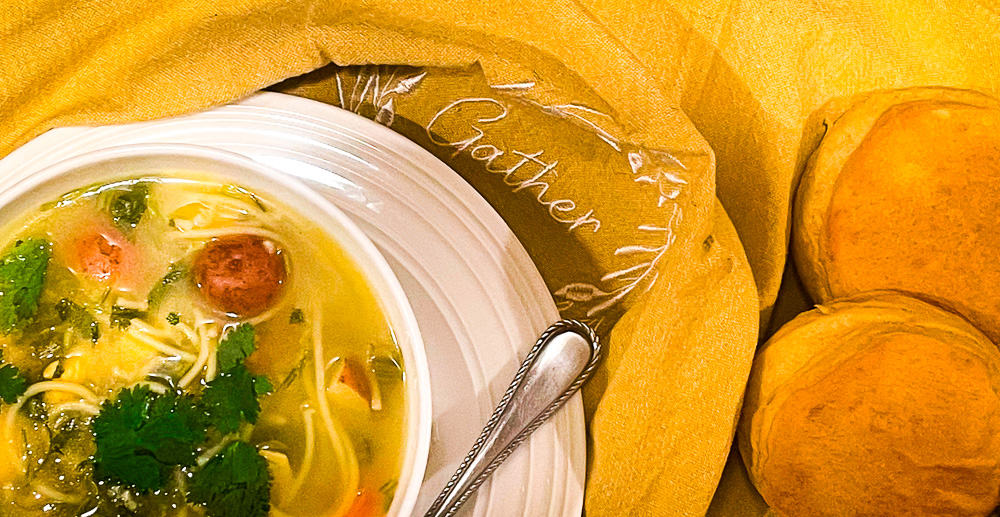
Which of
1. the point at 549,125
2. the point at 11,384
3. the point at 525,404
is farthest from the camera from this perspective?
the point at 549,125

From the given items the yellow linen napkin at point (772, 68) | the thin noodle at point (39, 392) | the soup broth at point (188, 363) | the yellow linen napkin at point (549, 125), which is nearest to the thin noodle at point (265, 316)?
the soup broth at point (188, 363)

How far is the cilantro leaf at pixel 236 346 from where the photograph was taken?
130 cm

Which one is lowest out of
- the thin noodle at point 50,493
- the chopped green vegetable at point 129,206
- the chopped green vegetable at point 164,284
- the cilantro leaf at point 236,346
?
the thin noodle at point 50,493

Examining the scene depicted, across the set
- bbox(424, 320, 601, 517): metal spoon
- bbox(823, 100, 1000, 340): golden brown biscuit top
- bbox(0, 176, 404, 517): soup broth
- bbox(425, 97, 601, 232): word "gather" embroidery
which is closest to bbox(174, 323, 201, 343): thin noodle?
bbox(0, 176, 404, 517): soup broth

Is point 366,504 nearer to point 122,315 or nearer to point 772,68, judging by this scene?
point 122,315

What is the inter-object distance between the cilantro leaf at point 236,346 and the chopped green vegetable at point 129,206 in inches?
8.3

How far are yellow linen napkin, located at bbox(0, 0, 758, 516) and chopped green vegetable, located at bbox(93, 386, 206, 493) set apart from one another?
0.44 meters

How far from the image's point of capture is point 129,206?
128cm

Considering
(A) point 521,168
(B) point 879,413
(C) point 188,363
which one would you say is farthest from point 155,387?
(B) point 879,413

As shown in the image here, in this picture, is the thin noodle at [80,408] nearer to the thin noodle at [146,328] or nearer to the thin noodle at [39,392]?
the thin noodle at [39,392]

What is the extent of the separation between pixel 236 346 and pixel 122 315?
0.17 metres

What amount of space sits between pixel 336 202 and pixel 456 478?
470mm

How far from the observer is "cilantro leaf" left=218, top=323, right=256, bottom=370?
130 cm

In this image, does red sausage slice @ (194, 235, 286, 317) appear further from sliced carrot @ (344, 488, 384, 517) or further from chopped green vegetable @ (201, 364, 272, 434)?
sliced carrot @ (344, 488, 384, 517)
